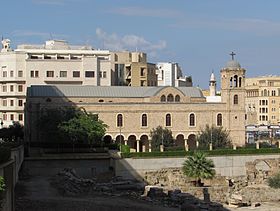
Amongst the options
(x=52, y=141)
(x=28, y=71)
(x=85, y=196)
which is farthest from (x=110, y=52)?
(x=85, y=196)

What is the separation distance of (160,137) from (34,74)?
32.2m

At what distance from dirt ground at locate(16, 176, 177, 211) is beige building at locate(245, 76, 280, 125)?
12658cm

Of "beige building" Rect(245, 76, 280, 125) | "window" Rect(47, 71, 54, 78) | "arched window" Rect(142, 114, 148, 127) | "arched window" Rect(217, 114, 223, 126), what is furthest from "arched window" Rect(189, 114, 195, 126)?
"beige building" Rect(245, 76, 280, 125)

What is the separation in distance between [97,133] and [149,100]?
20362 millimetres

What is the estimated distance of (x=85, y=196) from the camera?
59125mm

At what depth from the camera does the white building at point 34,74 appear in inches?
4606

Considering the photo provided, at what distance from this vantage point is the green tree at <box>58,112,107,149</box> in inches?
3155

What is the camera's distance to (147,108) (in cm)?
9712

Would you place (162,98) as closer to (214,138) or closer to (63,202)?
(214,138)

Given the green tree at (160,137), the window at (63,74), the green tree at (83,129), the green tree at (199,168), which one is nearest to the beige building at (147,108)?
the green tree at (160,137)

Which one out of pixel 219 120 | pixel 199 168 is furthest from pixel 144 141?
pixel 199 168

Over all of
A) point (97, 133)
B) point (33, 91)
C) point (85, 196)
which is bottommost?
point (85, 196)

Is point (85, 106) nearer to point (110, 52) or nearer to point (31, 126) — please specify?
point (31, 126)

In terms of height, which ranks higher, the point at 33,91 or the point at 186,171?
the point at 33,91
